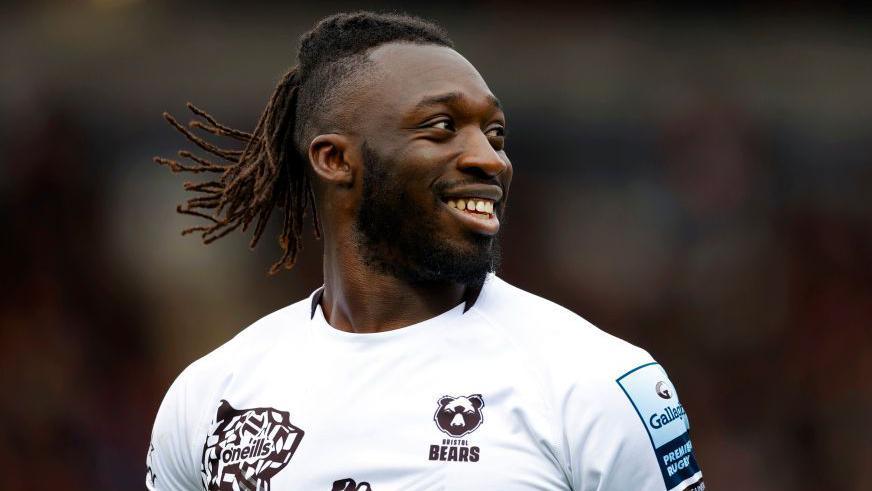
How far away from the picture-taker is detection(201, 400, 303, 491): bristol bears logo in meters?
2.83

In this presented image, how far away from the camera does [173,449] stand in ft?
10.4

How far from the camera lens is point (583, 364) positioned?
8.74 ft

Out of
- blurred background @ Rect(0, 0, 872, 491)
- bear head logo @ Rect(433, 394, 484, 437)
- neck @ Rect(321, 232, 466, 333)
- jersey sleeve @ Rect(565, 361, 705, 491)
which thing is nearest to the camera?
jersey sleeve @ Rect(565, 361, 705, 491)

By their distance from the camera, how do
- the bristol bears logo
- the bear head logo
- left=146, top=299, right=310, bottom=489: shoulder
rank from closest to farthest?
the bear head logo < the bristol bears logo < left=146, top=299, right=310, bottom=489: shoulder

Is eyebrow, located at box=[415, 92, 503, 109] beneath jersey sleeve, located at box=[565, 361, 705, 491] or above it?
above

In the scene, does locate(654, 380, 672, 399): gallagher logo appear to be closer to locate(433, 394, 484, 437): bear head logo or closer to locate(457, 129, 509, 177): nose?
locate(433, 394, 484, 437): bear head logo

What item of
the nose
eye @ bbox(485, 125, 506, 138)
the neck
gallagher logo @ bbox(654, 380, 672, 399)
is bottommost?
gallagher logo @ bbox(654, 380, 672, 399)

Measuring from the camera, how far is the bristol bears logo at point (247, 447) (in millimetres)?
2828

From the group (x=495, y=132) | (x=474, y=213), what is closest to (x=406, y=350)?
(x=474, y=213)

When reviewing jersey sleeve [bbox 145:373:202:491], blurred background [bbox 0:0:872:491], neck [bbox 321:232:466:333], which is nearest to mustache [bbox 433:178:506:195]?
neck [bbox 321:232:466:333]

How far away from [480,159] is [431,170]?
0.12 m
